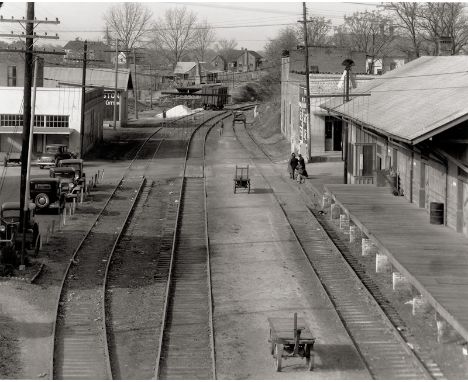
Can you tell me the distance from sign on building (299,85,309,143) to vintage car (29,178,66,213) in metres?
22.9

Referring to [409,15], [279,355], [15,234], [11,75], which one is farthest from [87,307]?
[409,15]

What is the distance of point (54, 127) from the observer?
56344 millimetres

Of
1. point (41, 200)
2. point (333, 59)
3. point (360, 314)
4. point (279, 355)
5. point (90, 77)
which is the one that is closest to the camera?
point (279, 355)

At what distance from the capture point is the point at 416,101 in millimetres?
30531

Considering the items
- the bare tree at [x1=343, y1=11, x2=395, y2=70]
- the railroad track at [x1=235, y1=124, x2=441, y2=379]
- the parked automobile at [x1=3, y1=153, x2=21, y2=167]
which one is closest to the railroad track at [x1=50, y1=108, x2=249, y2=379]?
the railroad track at [x1=235, y1=124, x2=441, y2=379]

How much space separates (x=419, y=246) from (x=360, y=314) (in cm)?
299

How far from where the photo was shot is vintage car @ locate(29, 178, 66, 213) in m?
34.6

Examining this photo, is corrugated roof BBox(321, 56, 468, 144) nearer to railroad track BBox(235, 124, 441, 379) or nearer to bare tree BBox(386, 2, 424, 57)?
railroad track BBox(235, 124, 441, 379)

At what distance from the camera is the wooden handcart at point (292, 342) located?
1617cm

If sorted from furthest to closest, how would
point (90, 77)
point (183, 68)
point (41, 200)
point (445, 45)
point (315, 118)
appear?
point (183, 68) → point (90, 77) → point (315, 118) → point (445, 45) → point (41, 200)

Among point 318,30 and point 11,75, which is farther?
point 318,30

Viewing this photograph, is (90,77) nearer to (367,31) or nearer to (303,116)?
(303,116)

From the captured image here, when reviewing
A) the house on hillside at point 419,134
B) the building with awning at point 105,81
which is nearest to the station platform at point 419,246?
the house on hillside at point 419,134

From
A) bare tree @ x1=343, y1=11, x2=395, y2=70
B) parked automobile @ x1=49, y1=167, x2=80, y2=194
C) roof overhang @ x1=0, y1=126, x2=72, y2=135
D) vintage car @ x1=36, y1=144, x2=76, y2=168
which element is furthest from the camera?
bare tree @ x1=343, y1=11, x2=395, y2=70
